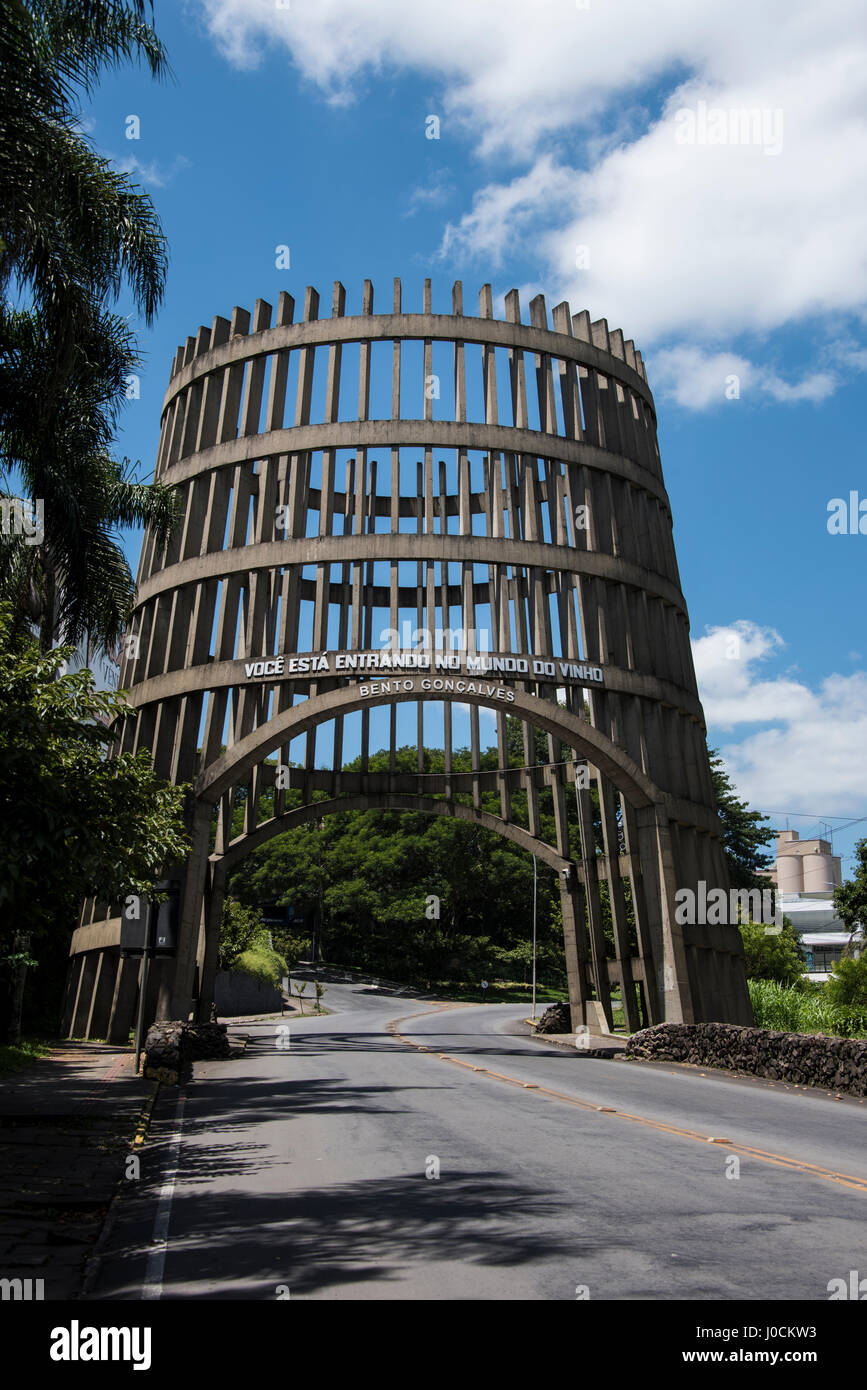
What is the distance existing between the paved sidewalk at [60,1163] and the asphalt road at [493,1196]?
379 mm

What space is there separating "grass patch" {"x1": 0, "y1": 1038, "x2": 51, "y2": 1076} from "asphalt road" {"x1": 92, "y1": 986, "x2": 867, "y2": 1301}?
4743mm

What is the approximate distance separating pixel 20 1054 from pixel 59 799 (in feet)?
43.6

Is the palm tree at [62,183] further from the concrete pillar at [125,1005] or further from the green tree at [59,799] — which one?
the concrete pillar at [125,1005]

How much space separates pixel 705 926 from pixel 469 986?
55343 millimetres

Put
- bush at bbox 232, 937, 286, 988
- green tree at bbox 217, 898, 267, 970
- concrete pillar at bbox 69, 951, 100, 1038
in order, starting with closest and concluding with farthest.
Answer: concrete pillar at bbox 69, 951, 100, 1038, green tree at bbox 217, 898, 267, 970, bush at bbox 232, 937, 286, 988

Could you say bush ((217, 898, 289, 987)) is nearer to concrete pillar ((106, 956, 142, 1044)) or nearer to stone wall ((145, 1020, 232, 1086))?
concrete pillar ((106, 956, 142, 1044))

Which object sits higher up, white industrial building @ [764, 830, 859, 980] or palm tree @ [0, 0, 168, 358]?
white industrial building @ [764, 830, 859, 980]

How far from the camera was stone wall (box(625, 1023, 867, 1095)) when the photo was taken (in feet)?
62.7

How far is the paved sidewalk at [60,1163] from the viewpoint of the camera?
7625 mm

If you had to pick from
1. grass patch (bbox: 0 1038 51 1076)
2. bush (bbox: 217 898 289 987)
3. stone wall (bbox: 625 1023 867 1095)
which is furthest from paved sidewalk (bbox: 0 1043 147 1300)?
bush (bbox: 217 898 289 987)

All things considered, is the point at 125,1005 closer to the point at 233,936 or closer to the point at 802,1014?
the point at 802,1014

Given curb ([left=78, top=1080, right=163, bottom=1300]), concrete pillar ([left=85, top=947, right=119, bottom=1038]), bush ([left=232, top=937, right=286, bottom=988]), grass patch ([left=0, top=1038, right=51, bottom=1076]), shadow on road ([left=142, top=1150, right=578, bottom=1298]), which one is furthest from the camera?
bush ([left=232, top=937, right=286, bottom=988])

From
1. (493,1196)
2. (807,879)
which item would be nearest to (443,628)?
(493,1196)
